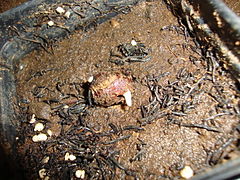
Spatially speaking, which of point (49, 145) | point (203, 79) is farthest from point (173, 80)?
point (49, 145)

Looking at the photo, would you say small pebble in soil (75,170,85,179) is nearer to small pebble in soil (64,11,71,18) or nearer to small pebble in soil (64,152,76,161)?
small pebble in soil (64,152,76,161)

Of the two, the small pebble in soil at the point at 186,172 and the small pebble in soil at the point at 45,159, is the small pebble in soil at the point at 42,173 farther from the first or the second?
the small pebble in soil at the point at 186,172

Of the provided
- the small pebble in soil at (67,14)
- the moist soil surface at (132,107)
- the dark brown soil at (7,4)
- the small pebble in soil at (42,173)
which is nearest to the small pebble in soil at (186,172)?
the moist soil surface at (132,107)

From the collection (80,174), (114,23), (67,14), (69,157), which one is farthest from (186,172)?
(67,14)

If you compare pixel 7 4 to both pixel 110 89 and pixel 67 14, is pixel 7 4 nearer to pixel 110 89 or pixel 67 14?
pixel 67 14

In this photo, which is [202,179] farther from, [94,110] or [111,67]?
[111,67]
